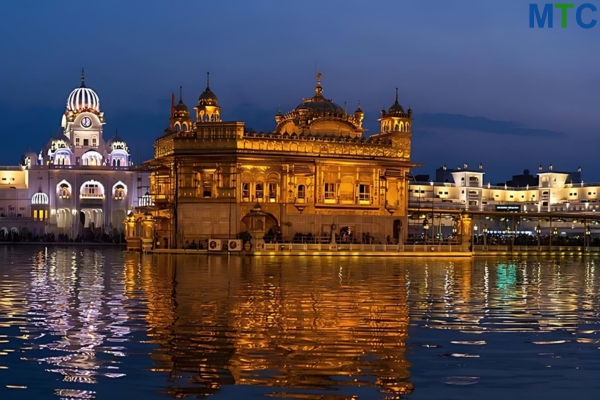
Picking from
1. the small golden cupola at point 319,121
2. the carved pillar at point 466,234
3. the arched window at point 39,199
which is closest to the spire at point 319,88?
the small golden cupola at point 319,121

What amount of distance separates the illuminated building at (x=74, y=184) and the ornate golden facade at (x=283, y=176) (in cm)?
3130

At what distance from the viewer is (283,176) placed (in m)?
63.1

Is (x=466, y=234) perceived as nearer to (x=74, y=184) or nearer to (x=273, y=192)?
(x=273, y=192)

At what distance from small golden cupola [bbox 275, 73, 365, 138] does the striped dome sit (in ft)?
139

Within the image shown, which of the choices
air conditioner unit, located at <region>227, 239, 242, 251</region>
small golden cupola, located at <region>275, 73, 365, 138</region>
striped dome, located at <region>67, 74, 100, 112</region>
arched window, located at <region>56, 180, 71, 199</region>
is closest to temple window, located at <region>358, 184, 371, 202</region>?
small golden cupola, located at <region>275, 73, 365, 138</region>

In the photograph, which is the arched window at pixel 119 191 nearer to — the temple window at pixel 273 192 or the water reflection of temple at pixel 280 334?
the temple window at pixel 273 192

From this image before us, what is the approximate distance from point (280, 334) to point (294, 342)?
101 cm

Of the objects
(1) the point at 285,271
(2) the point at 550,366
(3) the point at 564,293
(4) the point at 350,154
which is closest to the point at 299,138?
(4) the point at 350,154

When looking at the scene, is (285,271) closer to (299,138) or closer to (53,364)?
(53,364)

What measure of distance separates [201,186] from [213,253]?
7.02 meters

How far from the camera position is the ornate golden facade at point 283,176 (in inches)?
2413

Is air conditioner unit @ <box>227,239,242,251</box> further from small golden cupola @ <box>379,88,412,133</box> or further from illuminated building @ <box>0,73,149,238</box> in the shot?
illuminated building @ <box>0,73,149,238</box>

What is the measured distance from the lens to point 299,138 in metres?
64.3

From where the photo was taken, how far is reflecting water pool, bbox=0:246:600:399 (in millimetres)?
10828
